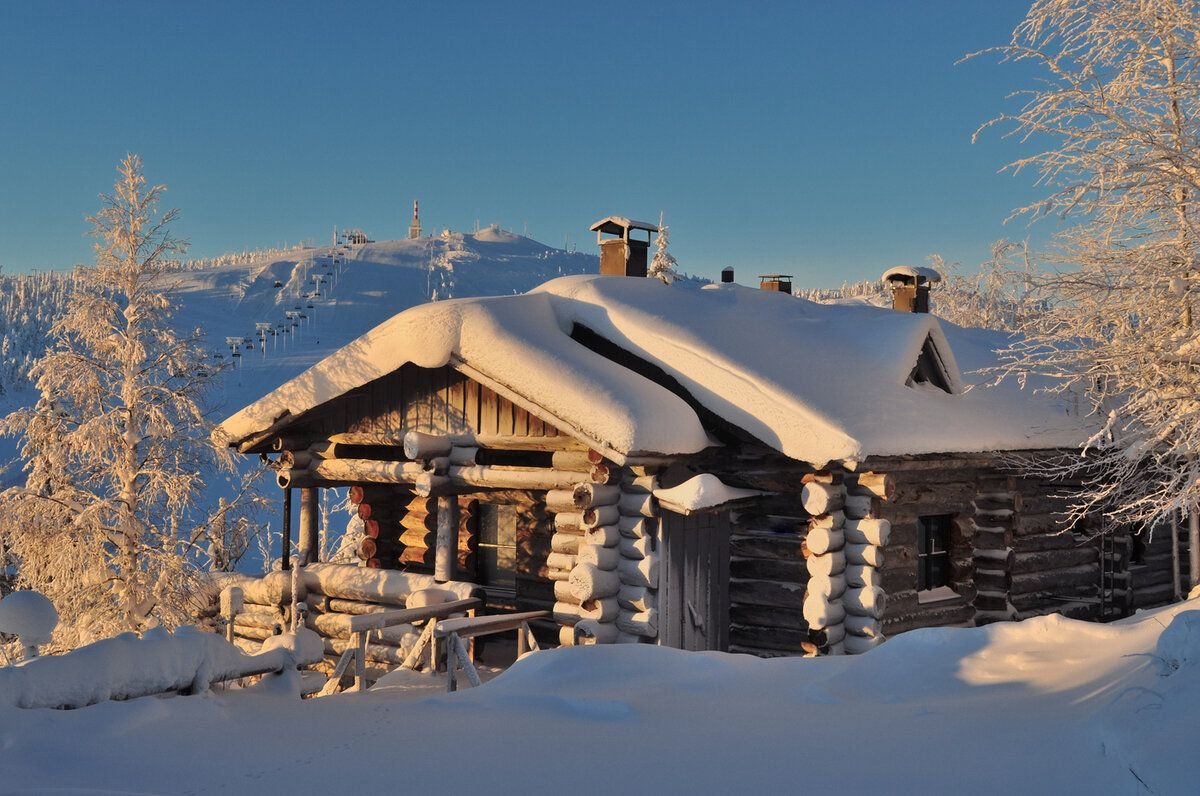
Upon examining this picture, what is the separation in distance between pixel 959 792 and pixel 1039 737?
0.89m

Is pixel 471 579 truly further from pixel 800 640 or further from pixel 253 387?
pixel 253 387

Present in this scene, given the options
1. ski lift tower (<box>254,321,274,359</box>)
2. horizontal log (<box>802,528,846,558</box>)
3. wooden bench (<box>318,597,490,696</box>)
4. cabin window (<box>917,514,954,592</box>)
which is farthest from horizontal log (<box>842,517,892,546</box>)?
ski lift tower (<box>254,321,274,359</box>)

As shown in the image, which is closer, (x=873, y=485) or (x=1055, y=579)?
(x=873, y=485)

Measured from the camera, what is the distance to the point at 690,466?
12328 millimetres

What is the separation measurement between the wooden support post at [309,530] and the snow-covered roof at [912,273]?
447 inches

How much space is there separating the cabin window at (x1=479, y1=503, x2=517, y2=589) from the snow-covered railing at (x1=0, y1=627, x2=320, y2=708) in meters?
7.06

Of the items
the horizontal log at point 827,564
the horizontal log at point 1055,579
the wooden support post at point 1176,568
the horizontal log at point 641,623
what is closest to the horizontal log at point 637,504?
the horizontal log at point 641,623

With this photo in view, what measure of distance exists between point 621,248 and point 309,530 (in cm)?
655

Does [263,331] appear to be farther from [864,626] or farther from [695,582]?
[864,626]

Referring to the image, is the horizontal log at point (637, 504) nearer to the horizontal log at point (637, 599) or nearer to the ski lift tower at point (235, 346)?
the horizontal log at point (637, 599)

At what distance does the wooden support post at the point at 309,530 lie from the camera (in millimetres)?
14859

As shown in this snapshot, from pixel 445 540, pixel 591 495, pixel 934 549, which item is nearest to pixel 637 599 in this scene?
pixel 591 495

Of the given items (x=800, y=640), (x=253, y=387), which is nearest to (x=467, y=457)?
(x=800, y=640)

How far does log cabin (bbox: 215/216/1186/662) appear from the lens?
11531 mm
